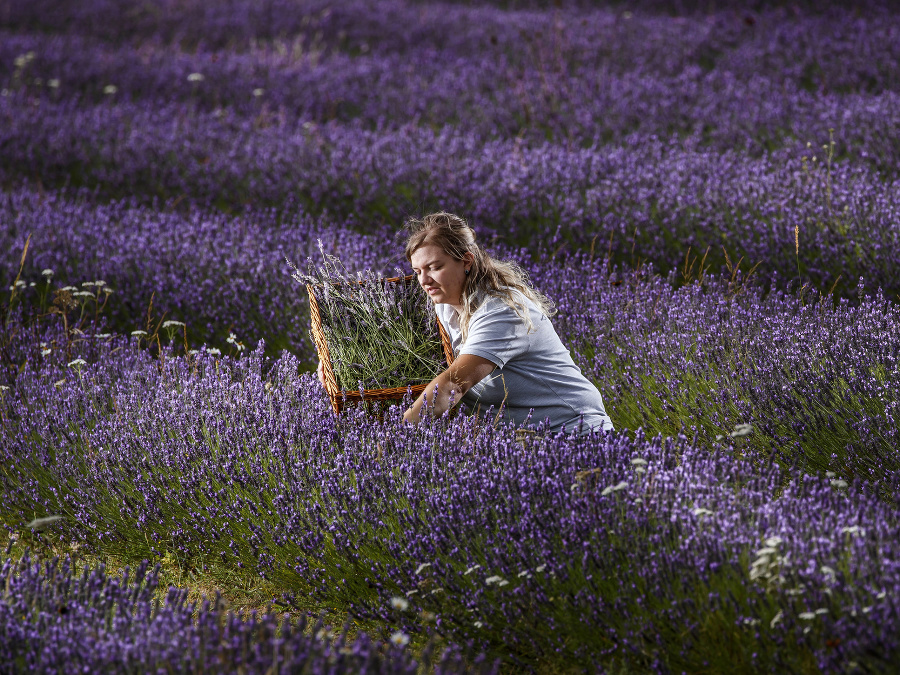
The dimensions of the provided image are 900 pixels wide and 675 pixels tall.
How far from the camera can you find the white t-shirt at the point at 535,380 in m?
2.63

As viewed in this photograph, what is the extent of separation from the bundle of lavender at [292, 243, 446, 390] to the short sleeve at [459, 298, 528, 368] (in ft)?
1.64

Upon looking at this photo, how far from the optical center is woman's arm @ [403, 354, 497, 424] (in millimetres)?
2533

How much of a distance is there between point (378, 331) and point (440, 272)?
0.54 metres

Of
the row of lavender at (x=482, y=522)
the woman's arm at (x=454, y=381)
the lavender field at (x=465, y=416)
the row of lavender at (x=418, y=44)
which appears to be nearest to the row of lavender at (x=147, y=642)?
the lavender field at (x=465, y=416)

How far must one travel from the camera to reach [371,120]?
22.8ft

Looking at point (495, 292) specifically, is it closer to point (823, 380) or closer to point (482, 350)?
point (482, 350)

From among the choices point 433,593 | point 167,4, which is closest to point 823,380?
point 433,593

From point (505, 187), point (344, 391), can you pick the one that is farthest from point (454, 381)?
point (505, 187)

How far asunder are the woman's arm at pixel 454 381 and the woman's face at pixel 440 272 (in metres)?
0.32

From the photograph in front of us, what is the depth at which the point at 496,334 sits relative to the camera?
102 inches

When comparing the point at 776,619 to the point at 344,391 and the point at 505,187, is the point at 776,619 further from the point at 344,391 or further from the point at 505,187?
the point at 505,187

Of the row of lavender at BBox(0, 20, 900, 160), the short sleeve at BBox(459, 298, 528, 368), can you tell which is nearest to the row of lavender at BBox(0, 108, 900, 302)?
the row of lavender at BBox(0, 20, 900, 160)

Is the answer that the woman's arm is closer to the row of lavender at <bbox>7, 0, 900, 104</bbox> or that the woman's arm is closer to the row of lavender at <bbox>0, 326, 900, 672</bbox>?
the row of lavender at <bbox>0, 326, 900, 672</bbox>

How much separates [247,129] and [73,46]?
3847 millimetres
